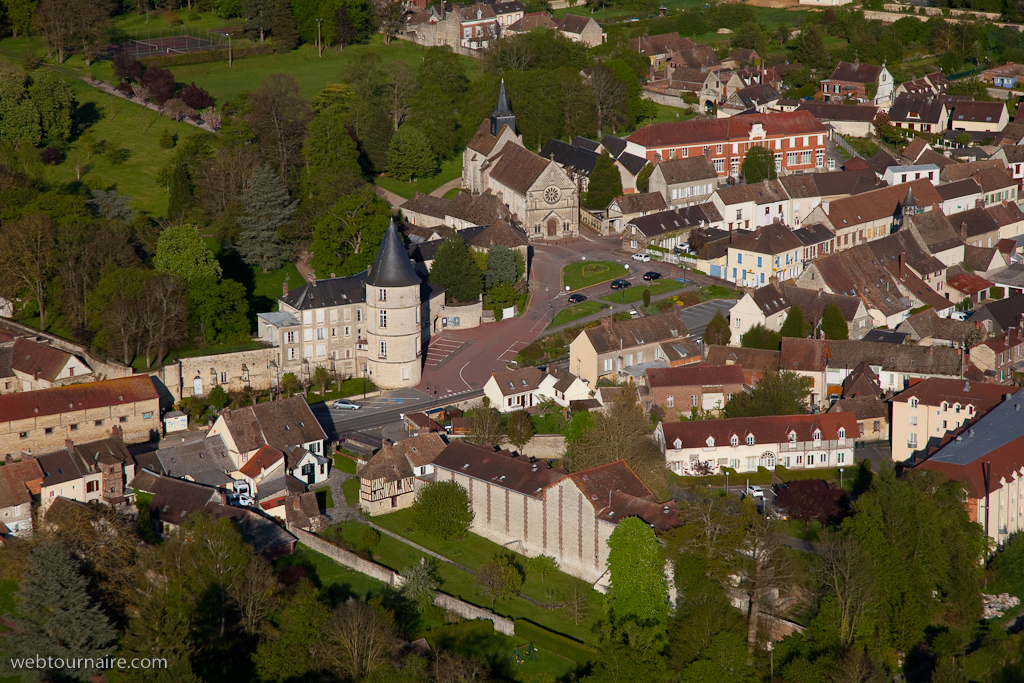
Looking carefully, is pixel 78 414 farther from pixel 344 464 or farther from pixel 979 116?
pixel 979 116

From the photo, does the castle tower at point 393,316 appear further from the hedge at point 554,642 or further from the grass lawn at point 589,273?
the hedge at point 554,642

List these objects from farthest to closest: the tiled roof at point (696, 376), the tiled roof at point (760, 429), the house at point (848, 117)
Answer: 1. the house at point (848, 117)
2. the tiled roof at point (696, 376)
3. the tiled roof at point (760, 429)

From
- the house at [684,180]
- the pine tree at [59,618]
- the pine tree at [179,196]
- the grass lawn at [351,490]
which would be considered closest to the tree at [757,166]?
the house at [684,180]

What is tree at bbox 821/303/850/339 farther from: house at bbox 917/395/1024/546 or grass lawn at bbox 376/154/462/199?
grass lawn at bbox 376/154/462/199

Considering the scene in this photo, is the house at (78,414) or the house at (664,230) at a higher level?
the house at (664,230)

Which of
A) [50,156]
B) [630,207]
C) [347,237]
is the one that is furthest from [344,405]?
[50,156]

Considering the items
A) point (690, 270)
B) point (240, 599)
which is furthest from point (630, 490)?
point (690, 270)

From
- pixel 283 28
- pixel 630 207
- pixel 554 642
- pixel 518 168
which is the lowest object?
pixel 554 642
